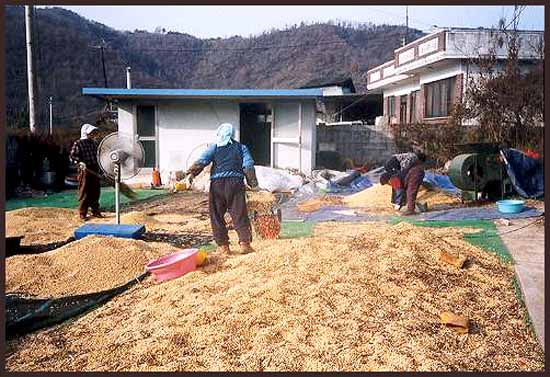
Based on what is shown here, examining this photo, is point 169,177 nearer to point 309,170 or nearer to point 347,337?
point 309,170

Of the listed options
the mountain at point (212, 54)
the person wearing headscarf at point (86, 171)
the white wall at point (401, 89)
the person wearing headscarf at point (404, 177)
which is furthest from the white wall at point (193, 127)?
the mountain at point (212, 54)

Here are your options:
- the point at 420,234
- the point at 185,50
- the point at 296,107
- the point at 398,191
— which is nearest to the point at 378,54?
the point at 185,50

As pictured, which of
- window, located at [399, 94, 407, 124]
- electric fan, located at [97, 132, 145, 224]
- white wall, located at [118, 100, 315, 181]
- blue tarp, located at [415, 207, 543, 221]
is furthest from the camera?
window, located at [399, 94, 407, 124]

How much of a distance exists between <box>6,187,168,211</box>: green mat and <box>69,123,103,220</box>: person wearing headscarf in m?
1.23

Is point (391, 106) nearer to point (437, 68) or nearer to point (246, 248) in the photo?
point (437, 68)

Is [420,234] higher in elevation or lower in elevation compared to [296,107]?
lower

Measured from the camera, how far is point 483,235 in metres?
5.78

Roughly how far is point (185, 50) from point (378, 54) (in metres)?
17.4

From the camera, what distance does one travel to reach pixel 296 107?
11.8 m

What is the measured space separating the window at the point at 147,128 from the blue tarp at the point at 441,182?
6.61 m

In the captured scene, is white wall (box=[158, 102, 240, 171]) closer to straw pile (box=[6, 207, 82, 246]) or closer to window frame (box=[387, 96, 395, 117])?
straw pile (box=[6, 207, 82, 246])

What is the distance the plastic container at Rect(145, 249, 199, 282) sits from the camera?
4328 mm

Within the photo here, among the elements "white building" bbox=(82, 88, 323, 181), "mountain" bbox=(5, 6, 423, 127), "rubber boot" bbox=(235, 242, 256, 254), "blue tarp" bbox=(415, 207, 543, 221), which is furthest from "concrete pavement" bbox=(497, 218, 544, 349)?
"mountain" bbox=(5, 6, 423, 127)

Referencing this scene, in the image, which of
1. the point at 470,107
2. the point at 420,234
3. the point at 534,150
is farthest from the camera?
the point at 470,107
